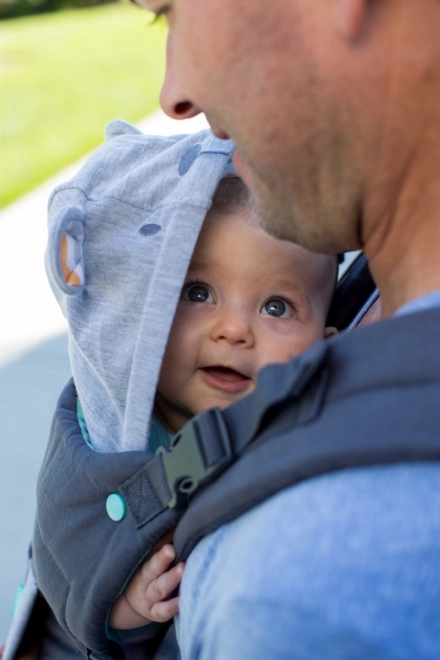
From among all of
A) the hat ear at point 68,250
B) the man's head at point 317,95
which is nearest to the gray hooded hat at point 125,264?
the hat ear at point 68,250

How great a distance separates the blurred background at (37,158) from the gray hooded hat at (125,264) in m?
0.32

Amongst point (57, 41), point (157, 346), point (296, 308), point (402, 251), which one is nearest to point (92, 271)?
point (157, 346)

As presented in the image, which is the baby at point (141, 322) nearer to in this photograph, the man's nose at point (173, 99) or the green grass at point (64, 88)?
the man's nose at point (173, 99)

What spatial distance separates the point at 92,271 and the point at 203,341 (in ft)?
0.79

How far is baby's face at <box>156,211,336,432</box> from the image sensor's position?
1.60 metres

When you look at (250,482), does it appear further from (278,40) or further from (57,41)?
(57,41)

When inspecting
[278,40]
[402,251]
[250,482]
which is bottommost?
[250,482]

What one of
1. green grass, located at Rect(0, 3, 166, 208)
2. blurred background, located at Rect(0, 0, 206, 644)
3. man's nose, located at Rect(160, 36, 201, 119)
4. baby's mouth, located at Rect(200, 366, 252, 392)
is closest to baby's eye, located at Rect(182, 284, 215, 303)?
baby's mouth, located at Rect(200, 366, 252, 392)

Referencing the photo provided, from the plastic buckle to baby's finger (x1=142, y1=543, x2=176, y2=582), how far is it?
0.42 ft

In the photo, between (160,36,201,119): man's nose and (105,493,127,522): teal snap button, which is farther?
(105,493,127,522): teal snap button

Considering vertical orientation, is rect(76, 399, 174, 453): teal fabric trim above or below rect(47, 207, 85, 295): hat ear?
below

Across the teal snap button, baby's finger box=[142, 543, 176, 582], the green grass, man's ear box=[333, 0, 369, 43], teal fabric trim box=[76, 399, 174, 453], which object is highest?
the green grass

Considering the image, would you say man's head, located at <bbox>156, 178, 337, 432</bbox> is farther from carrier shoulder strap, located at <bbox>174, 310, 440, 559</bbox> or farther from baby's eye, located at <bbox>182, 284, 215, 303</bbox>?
carrier shoulder strap, located at <bbox>174, 310, 440, 559</bbox>

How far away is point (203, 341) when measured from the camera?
160cm
